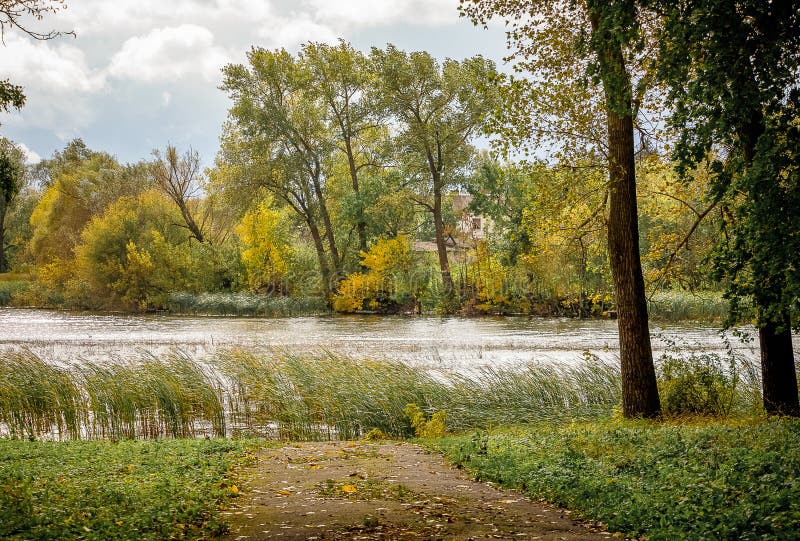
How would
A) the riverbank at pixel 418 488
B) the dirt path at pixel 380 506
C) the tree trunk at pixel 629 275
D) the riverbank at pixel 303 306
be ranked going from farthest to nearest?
the riverbank at pixel 303 306 → the tree trunk at pixel 629 275 → the dirt path at pixel 380 506 → the riverbank at pixel 418 488

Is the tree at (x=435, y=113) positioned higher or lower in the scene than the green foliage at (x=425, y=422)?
higher

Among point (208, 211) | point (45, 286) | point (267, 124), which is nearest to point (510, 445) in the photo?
point (267, 124)

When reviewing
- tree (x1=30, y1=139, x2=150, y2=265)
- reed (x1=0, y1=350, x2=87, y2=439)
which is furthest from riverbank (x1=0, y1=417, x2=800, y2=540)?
tree (x1=30, y1=139, x2=150, y2=265)

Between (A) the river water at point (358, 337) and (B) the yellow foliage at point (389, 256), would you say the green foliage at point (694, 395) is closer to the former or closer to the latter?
(A) the river water at point (358, 337)

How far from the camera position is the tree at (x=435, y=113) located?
1647 inches

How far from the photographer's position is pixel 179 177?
48.1 metres

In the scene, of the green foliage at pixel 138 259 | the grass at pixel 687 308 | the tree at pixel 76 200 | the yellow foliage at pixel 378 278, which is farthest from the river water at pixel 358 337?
the tree at pixel 76 200

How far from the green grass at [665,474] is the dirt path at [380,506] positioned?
0.32 meters

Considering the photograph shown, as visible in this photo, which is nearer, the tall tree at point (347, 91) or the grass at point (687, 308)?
the grass at point (687, 308)

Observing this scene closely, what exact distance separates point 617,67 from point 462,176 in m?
34.9

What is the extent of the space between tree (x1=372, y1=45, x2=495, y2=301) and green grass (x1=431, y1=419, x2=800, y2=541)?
33.4 metres

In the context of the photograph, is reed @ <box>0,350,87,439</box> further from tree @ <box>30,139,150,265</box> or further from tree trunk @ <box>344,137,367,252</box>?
tree @ <box>30,139,150,265</box>

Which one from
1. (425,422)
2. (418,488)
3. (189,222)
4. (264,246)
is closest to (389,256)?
(264,246)

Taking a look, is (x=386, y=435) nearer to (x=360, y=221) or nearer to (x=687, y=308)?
(x=687, y=308)
